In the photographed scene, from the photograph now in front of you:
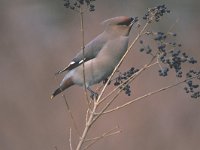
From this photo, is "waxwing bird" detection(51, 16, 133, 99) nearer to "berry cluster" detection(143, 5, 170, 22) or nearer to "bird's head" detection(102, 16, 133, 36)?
"bird's head" detection(102, 16, 133, 36)

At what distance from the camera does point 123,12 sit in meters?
11.4

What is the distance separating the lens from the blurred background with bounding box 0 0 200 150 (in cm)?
709

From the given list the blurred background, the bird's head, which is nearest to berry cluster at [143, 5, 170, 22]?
the bird's head

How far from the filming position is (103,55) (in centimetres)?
414

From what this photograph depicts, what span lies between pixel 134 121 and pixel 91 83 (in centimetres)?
301

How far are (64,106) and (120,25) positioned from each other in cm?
371

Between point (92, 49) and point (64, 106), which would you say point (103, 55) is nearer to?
point (92, 49)

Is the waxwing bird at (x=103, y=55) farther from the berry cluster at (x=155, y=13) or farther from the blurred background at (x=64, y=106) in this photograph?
the blurred background at (x=64, y=106)

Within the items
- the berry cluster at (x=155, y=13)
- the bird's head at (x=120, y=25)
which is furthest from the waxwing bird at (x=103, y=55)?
the berry cluster at (x=155, y=13)

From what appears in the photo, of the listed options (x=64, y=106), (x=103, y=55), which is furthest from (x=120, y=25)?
(x=64, y=106)

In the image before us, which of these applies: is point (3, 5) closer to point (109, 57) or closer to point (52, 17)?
point (52, 17)

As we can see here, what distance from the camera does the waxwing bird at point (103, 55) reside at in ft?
13.3

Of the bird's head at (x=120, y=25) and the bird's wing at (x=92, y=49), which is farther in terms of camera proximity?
the bird's wing at (x=92, y=49)

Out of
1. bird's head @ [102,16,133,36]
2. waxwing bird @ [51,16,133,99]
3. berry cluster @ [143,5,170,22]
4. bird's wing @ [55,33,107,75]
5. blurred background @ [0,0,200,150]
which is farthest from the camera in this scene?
blurred background @ [0,0,200,150]
